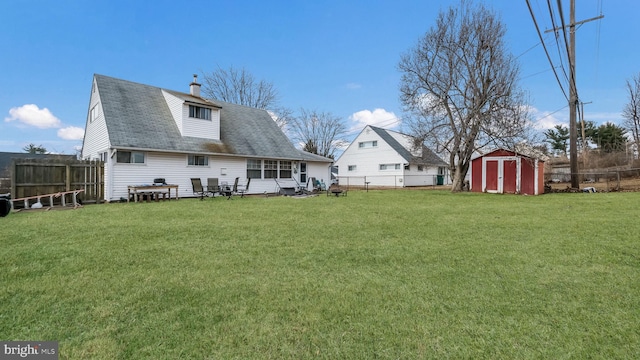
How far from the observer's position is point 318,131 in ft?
126

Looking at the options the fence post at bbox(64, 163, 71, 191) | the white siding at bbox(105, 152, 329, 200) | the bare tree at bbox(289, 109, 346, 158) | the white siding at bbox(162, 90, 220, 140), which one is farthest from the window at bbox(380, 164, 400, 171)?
the fence post at bbox(64, 163, 71, 191)

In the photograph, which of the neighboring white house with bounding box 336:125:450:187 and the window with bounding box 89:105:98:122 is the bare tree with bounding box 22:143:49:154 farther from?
the neighboring white house with bounding box 336:125:450:187

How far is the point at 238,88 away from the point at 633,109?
3495cm

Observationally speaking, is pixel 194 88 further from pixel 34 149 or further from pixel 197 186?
pixel 34 149

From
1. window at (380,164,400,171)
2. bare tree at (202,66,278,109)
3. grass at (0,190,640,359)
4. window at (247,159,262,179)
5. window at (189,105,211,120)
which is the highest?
bare tree at (202,66,278,109)

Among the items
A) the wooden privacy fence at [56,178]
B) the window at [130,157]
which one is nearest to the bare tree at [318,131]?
the window at [130,157]

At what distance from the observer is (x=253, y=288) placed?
3.00m

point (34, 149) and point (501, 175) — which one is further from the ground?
point (34, 149)

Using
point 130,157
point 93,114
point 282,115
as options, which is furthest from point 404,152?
point 93,114

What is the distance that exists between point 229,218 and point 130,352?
5.59 metres

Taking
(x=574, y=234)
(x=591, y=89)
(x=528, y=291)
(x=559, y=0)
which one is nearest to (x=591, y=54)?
(x=591, y=89)

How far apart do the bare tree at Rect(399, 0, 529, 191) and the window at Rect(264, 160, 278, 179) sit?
9.01 m

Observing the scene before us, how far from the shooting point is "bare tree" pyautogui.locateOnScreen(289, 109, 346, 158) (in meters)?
37.8

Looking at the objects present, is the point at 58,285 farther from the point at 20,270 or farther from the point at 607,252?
the point at 607,252
